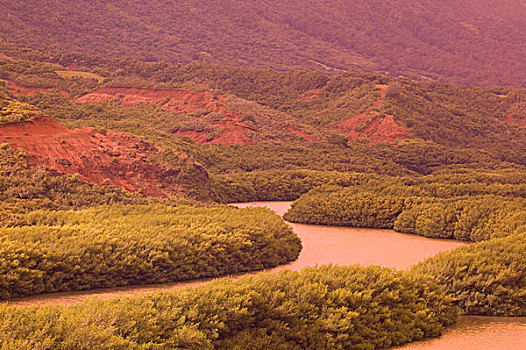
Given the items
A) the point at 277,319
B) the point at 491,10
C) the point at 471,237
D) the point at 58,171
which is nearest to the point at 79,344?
the point at 277,319

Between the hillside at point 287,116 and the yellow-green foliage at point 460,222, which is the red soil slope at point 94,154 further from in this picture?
the hillside at point 287,116

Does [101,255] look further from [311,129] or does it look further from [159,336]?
[311,129]

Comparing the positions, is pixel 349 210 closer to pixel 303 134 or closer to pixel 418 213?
pixel 418 213

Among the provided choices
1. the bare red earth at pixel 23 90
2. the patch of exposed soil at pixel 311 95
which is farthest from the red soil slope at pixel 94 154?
the patch of exposed soil at pixel 311 95

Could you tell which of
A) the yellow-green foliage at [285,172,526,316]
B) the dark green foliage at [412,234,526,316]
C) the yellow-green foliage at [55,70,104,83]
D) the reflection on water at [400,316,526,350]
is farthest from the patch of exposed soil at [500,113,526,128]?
the reflection on water at [400,316,526,350]

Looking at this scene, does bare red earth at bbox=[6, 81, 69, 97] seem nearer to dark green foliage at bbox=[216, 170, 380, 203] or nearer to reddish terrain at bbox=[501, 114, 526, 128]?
dark green foliage at bbox=[216, 170, 380, 203]
